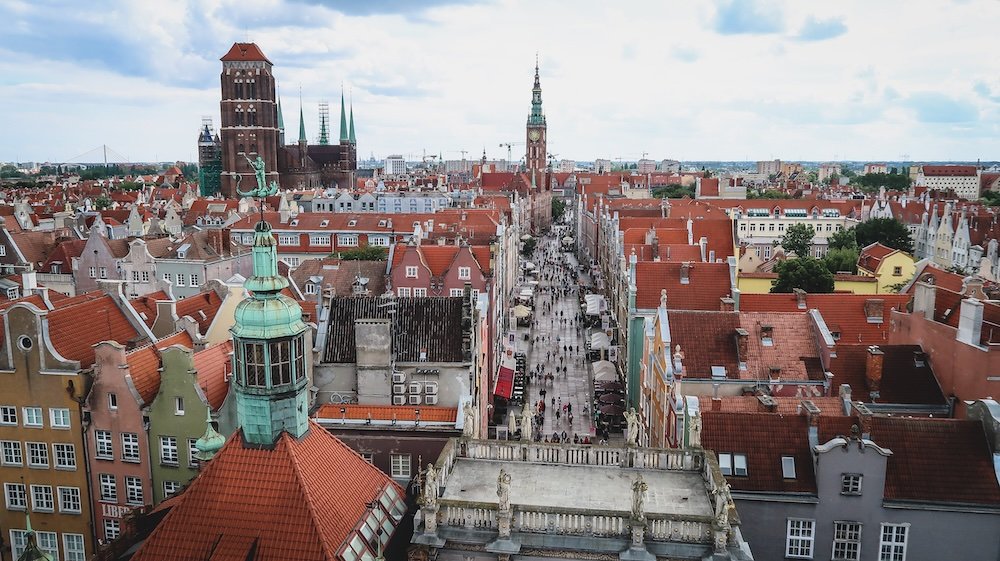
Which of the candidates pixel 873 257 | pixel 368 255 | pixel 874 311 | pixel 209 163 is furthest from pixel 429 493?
pixel 209 163

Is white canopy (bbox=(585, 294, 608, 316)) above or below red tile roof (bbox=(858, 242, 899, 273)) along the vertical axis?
below

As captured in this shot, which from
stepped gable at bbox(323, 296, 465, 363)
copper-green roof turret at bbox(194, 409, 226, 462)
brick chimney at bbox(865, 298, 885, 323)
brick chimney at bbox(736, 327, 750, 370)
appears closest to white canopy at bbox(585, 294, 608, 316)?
brick chimney at bbox(865, 298, 885, 323)

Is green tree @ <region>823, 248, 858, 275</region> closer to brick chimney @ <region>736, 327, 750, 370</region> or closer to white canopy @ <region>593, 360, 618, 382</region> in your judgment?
white canopy @ <region>593, 360, 618, 382</region>

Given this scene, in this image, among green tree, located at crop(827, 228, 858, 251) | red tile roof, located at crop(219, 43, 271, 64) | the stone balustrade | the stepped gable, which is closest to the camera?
the stone balustrade

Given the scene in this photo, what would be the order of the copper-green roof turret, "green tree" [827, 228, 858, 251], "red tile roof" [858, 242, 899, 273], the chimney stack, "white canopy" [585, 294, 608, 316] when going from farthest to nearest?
"green tree" [827, 228, 858, 251], "white canopy" [585, 294, 608, 316], "red tile roof" [858, 242, 899, 273], the chimney stack, the copper-green roof turret

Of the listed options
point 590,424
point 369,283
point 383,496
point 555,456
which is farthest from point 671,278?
point 383,496

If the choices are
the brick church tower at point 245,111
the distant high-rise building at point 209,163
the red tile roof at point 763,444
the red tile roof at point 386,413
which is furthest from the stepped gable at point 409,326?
the distant high-rise building at point 209,163

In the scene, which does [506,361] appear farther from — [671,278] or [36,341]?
[36,341]

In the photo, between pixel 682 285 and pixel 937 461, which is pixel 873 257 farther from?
pixel 937 461
